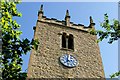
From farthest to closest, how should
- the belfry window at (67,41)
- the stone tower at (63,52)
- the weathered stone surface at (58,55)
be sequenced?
the belfry window at (67,41), the stone tower at (63,52), the weathered stone surface at (58,55)

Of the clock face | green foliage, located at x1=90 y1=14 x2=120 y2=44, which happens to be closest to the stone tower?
the clock face

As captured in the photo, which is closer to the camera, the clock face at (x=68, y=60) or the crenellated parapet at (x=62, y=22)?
the clock face at (x=68, y=60)

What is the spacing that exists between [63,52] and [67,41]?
2192 mm

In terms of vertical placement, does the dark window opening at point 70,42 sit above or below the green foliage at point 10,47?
above

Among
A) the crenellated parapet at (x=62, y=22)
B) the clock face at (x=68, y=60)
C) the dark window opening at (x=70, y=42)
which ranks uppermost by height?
the crenellated parapet at (x=62, y=22)

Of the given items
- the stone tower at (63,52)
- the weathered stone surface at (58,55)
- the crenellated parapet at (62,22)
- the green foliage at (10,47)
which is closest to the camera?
the green foliage at (10,47)

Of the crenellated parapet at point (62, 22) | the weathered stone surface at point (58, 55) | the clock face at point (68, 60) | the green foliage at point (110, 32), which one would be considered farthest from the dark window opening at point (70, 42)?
the green foliage at point (110, 32)

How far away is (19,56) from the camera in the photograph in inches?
389

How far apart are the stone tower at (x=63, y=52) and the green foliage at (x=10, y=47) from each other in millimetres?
8504

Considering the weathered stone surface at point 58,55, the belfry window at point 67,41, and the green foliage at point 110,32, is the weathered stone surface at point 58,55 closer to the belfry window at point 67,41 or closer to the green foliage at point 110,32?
the belfry window at point 67,41

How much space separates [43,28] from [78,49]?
3928 mm

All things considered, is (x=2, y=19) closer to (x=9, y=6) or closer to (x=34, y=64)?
(x=9, y=6)

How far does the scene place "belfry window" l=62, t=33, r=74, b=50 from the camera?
77.3ft

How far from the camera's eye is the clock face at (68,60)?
2067 centimetres
